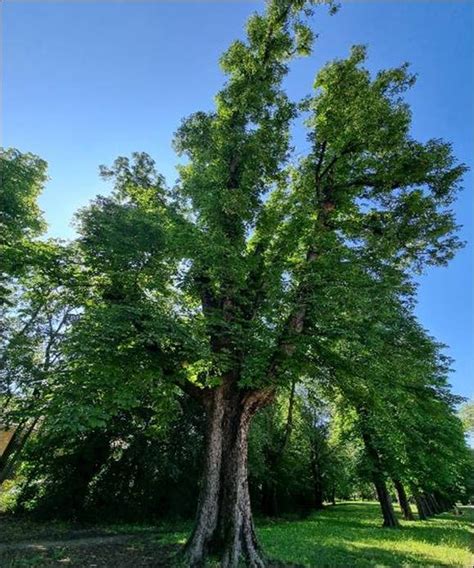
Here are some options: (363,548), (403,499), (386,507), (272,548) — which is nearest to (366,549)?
(363,548)

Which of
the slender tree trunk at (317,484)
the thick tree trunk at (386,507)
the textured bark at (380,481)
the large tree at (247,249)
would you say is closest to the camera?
the large tree at (247,249)

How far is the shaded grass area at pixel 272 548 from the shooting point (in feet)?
31.2

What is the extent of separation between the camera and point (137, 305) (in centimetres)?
974

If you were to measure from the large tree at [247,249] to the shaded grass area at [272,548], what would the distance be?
6.26 ft

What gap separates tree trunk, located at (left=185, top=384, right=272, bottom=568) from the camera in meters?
9.04

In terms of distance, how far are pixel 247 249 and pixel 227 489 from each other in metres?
6.56

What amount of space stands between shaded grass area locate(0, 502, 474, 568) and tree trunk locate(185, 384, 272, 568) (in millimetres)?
857

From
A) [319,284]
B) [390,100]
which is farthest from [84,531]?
[390,100]

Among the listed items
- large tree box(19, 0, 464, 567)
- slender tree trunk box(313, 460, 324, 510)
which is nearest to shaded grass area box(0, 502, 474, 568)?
large tree box(19, 0, 464, 567)

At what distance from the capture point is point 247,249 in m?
11.7

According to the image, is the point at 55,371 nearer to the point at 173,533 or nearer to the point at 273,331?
the point at 273,331


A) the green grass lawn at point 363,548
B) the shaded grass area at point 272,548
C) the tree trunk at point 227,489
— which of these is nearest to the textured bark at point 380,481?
the shaded grass area at point 272,548

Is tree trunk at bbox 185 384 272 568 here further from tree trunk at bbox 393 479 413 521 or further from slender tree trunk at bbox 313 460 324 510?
slender tree trunk at bbox 313 460 324 510

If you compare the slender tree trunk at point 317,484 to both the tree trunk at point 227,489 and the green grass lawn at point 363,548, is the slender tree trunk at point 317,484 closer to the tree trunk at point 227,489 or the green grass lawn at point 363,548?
the green grass lawn at point 363,548
